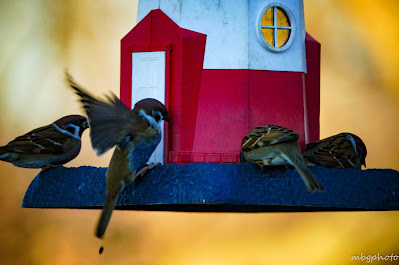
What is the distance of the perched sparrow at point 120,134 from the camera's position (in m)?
2.21

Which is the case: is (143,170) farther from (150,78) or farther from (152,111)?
(150,78)

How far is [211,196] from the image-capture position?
2.19 metres

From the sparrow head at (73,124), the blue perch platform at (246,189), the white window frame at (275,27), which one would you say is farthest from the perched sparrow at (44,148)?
the white window frame at (275,27)

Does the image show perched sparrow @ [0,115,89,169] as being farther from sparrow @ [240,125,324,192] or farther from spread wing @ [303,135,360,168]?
spread wing @ [303,135,360,168]

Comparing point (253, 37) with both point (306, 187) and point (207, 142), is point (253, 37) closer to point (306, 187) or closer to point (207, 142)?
point (207, 142)

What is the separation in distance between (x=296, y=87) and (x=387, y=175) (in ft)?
2.12

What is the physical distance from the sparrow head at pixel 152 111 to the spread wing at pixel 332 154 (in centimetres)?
70

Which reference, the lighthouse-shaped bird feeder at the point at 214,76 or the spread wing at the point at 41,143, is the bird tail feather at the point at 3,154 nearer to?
the spread wing at the point at 41,143

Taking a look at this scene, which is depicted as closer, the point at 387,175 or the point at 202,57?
the point at 387,175

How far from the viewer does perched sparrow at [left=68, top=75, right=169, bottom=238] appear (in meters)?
2.21

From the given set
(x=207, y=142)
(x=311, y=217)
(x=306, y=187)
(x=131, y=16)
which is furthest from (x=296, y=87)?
(x=131, y=16)

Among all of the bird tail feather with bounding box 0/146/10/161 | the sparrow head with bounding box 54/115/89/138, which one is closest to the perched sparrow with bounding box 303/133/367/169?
the sparrow head with bounding box 54/115/89/138

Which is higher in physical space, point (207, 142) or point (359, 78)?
point (359, 78)

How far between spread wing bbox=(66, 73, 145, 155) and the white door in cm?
43
